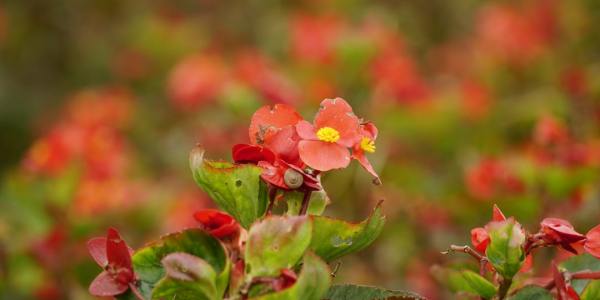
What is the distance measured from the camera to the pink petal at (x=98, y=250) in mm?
804

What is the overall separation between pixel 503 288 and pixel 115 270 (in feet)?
1.11

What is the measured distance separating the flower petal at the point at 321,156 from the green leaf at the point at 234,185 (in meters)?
0.04

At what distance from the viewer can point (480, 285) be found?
2.63 feet

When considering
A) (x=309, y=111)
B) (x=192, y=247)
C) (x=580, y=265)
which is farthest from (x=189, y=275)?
(x=309, y=111)

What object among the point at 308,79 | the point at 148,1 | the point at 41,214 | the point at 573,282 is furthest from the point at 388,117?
the point at 148,1

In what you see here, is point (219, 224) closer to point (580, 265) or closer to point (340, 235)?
point (340, 235)

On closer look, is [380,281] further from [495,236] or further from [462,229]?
[495,236]

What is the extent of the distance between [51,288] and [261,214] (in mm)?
884

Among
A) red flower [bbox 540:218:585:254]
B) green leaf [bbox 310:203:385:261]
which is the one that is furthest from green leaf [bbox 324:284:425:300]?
red flower [bbox 540:218:585:254]

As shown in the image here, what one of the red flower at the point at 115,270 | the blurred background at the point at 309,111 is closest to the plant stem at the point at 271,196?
the red flower at the point at 115,270

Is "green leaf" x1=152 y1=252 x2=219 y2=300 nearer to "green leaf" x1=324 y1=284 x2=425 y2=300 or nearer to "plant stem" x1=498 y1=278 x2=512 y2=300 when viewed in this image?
"green leaf" x1=324 y1=284 x2=425 y2=300

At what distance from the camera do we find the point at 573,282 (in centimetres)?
88

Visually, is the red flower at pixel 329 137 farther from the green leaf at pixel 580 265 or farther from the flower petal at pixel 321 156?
the green leaf at pixel 580 265

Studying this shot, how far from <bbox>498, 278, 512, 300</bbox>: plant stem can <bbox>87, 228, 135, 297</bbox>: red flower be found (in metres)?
0.32
